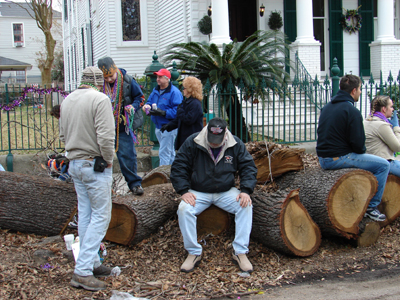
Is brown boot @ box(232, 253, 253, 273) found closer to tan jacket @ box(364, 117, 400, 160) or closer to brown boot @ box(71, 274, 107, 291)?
brown boot @ box(71, 274, 107, 291)

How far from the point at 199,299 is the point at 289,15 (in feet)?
40.8

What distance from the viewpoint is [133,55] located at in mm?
17328

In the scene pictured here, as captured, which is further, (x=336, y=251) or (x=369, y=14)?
(x=369, y=14)

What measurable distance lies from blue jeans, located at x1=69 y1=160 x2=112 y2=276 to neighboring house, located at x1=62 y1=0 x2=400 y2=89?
9.07 m

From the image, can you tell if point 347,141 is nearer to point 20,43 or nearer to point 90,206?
point 90,206

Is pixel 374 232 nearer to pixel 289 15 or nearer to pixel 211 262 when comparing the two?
pixel 211 262

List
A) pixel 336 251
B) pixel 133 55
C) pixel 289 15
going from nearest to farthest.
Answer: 1. pixel 336 251
2. pixel 289 15
3. pixel 133 55

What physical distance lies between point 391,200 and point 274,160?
1.48 meters

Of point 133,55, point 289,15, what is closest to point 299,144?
point 289,15

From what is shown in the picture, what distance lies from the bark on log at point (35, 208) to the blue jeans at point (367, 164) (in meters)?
2.92

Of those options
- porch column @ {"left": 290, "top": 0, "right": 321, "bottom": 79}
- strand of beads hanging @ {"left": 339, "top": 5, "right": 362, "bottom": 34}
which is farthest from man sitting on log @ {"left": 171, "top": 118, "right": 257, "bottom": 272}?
strand of beads hanging @ {"left": 339, "top": 5, "right": 362, "bottom": 34}

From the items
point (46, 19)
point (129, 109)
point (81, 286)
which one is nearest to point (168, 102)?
point (129, 109)

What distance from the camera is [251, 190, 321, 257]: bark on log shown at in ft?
13.8

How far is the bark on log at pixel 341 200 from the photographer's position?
14.5ft
